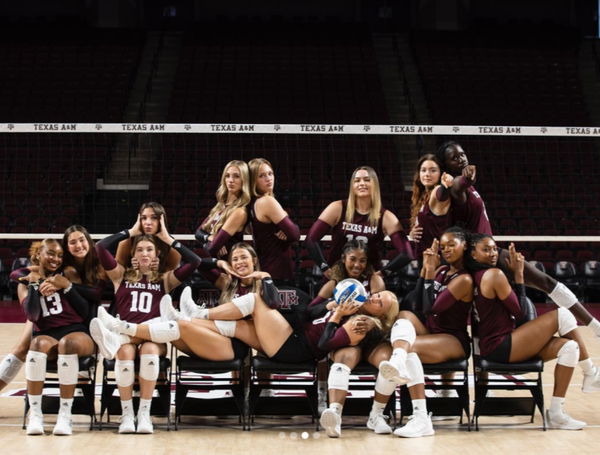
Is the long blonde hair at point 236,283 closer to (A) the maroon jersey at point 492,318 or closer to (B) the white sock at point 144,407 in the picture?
(B) the white sock at point 144,407

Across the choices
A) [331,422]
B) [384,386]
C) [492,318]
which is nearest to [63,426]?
[331,422]

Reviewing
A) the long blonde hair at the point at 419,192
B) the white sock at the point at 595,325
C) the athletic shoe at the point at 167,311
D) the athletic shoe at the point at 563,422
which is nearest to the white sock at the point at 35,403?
the athletic shoe at the point at 167,311

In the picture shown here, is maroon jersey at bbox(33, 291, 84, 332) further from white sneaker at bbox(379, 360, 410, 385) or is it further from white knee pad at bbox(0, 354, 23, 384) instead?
white sneaker at bbox(379, 360, 410, 385)

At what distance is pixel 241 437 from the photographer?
18.5ft

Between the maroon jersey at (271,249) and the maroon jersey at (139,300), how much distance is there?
0.91 metres

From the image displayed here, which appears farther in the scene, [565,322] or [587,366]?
[587,366]

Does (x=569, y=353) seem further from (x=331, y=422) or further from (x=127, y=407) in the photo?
(x=127, y=407)

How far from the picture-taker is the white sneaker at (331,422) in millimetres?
5426

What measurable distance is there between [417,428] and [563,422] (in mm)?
1157

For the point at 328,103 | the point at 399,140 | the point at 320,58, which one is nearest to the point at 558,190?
the point at 399,140

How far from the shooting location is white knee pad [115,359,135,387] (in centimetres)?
565

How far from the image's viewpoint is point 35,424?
5.64 meters

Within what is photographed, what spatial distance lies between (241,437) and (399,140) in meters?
12.7

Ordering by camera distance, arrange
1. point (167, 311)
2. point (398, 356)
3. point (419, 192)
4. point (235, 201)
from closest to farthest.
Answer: point (398, 356) < point (167, 311) < point (235, 201) < point (419, 192)
